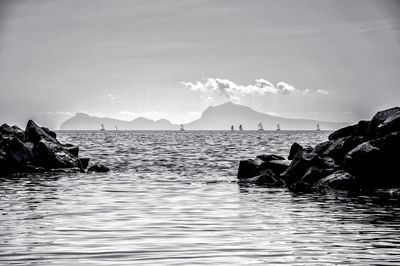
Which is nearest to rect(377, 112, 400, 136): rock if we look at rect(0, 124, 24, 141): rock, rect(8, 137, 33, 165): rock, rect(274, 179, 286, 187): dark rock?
rect(274, 179, 286, 187): dark rock

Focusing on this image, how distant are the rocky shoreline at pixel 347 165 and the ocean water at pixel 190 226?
266 centimetres

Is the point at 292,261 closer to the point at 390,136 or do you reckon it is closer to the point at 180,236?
the point at 180,236

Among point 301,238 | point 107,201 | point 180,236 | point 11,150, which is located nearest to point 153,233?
A: point 180,236

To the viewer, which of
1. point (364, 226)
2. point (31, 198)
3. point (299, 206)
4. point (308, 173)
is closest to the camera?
point (364, 226)

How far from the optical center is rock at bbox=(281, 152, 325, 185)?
121 ft

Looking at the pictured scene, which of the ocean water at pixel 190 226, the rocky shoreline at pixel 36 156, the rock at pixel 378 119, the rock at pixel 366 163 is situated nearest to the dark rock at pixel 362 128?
the rock at pixel 378 119

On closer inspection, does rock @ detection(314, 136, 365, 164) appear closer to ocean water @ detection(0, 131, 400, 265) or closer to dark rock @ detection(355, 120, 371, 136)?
dark rock @ detection(355, 120, 371, 136)

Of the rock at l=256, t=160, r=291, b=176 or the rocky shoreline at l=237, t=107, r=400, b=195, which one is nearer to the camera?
the rocky shoreline at l=237, t=107, r=400, b=195

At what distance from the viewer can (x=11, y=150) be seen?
155 ft

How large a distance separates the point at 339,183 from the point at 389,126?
4.49 metres

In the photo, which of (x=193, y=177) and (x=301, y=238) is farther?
(x=193, y=177)

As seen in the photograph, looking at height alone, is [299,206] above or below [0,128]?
below

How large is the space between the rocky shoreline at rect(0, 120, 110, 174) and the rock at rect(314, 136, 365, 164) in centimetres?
1896

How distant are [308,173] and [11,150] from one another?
79.3 ft
